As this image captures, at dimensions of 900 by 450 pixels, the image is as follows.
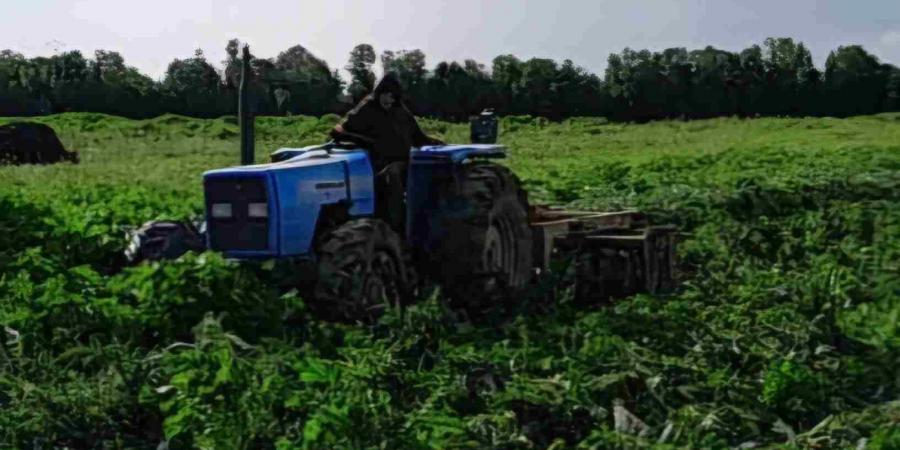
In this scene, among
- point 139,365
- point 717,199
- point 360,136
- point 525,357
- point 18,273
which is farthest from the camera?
point 717,199

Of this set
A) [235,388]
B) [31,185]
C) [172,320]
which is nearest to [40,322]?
[172,320]

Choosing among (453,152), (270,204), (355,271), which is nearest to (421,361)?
(355,271)

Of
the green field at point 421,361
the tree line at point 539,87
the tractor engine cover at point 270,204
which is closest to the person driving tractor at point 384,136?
the tractor engine cover at point 270,204

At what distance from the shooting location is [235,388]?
5.75 metres

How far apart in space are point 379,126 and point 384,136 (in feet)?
0.23

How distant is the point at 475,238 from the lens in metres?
8.97

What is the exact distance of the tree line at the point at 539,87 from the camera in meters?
55.4

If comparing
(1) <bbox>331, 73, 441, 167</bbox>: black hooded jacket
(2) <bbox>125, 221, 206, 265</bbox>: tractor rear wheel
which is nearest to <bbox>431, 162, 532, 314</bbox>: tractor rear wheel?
(1) <bbox>331, 73, 441, 167</bbox>: black hooded jacket

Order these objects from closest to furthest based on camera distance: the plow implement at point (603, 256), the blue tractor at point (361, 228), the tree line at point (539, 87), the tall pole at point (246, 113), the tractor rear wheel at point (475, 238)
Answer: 1. the blue tractor at point (361, 228)
2. the tractor rear wheel at point (475, 238)
3. the plow implement at point (603, 256)
4. the tall pole at point (246, 113)
5. the tree line at point (539, 87)

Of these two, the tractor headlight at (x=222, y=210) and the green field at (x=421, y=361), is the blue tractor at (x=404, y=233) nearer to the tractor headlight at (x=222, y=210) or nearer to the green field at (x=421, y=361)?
the tractor headlight at (x=222, y=210)

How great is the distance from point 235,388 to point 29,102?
5318 cm

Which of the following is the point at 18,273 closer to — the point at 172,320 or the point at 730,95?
the point at 172,320

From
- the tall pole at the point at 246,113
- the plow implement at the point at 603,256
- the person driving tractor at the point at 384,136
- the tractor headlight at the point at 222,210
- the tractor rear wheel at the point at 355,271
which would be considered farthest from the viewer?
the tall pole at the point at 246,113

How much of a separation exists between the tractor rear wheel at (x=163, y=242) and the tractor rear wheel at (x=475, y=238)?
149 centimetres
